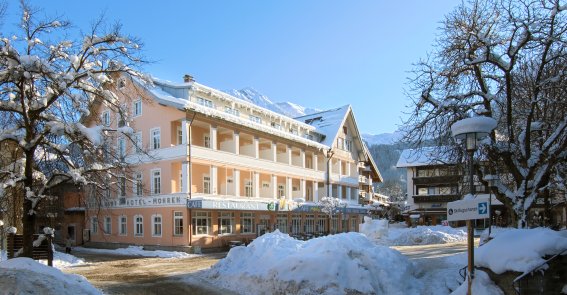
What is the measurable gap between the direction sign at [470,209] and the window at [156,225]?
93.9 feet

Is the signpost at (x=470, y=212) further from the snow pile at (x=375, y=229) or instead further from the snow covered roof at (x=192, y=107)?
the snow pile at (x=375, y=229)

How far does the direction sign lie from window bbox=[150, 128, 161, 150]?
2927 cm

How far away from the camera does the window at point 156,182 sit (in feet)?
115

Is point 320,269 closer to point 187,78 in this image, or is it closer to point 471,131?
point 471,131

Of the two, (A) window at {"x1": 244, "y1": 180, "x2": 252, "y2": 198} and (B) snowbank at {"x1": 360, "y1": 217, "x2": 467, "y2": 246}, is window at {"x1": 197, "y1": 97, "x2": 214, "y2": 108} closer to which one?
(A) window at {"x1": 244, "y1": 180, "x2": 252, "y2": 198}

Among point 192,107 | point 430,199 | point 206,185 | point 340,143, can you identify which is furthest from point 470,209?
point 430,199

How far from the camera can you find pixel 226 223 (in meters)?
36.4

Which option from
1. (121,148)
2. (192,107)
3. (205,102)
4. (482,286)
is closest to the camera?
(482,286)

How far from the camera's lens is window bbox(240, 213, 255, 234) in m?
38.2

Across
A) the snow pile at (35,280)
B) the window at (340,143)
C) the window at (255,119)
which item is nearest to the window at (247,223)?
the window at (255,119)

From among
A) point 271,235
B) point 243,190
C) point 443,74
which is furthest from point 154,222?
point 443,74

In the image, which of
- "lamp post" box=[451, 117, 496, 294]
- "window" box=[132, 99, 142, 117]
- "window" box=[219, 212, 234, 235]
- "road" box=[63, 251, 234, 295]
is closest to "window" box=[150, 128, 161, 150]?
"window" box=[132, 99, 142, 117]

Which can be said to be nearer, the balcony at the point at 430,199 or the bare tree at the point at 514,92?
the bare tree at the point at 514,92

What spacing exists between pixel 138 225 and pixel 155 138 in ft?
22.3
